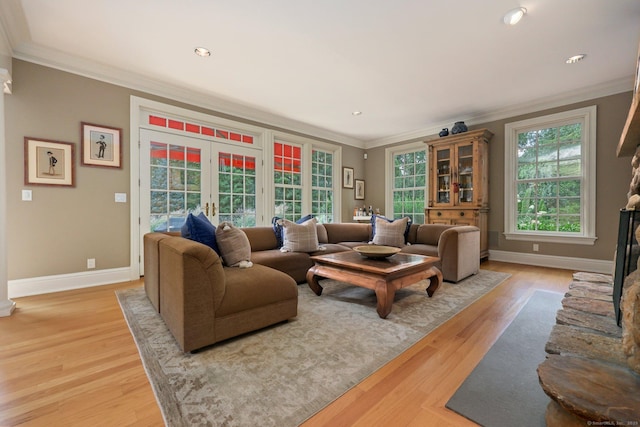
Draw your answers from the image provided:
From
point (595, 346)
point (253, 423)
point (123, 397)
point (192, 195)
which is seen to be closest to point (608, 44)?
→ point (595, 346)

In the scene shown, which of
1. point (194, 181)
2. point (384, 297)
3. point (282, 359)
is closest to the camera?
point (282, 359)

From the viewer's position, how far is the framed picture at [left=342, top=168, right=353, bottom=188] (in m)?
6.30

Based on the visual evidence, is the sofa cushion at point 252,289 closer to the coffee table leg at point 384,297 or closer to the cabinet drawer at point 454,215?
the coffee table leg at point 384,297

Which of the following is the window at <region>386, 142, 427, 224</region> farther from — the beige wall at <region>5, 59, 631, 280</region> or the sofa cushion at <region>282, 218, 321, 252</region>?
the sofa cushion at <region>282, 218, 321, 252</region>

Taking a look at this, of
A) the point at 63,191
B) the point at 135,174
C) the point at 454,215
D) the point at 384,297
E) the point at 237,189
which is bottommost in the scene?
the point at 384,297

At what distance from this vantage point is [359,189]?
6.72 meters

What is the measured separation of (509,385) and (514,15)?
2823 millimetres

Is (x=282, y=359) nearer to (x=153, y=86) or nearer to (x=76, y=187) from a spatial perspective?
(x=76, y=187)

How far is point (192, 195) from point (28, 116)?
1.83 m

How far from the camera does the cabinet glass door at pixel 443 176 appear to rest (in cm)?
495

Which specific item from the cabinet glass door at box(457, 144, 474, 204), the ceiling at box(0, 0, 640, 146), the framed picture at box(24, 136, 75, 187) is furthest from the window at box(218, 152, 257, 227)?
the cabinet glass door at box(457, 144, 474, 204)

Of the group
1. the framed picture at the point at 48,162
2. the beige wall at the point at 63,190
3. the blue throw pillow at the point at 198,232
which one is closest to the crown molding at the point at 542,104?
the blue throw pillow at the point at 198,232

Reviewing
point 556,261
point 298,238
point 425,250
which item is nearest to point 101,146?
point 298,238

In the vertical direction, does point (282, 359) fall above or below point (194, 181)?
below
